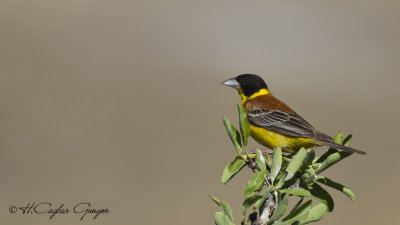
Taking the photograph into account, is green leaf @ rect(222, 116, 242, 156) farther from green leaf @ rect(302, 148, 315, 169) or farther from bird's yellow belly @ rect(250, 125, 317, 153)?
bird's yellow belly @ rect(250, 125, 317, 153)

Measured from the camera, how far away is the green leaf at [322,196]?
9.76 ft

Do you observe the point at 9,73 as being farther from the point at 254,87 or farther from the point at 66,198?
the point at 254,87

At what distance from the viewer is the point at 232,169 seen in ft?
10.00

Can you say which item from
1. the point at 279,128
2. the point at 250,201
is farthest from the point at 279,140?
A: the point at 250,201

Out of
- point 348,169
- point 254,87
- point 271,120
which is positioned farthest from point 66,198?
point 271,120

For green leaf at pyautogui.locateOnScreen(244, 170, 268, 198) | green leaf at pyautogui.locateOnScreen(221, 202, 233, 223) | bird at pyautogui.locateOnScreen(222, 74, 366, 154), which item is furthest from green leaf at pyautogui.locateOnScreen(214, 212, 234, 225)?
bird at pyautogui.locateOnScreen(222, 74, 366, 154)

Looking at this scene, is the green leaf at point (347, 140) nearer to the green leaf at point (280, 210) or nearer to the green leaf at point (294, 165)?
the green leaf at point (294, 165)

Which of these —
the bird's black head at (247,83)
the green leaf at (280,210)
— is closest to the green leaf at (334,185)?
the green leaf at (280,210)

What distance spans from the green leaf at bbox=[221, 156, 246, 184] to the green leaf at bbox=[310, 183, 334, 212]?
36 cm

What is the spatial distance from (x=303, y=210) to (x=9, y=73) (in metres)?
23.4

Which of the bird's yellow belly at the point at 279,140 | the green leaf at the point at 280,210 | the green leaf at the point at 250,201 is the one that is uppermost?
the green leaf at the point at 250,201

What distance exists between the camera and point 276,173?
2873 millimetres

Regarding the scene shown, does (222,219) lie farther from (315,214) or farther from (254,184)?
(315,214)

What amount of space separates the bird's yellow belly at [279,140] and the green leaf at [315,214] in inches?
114
